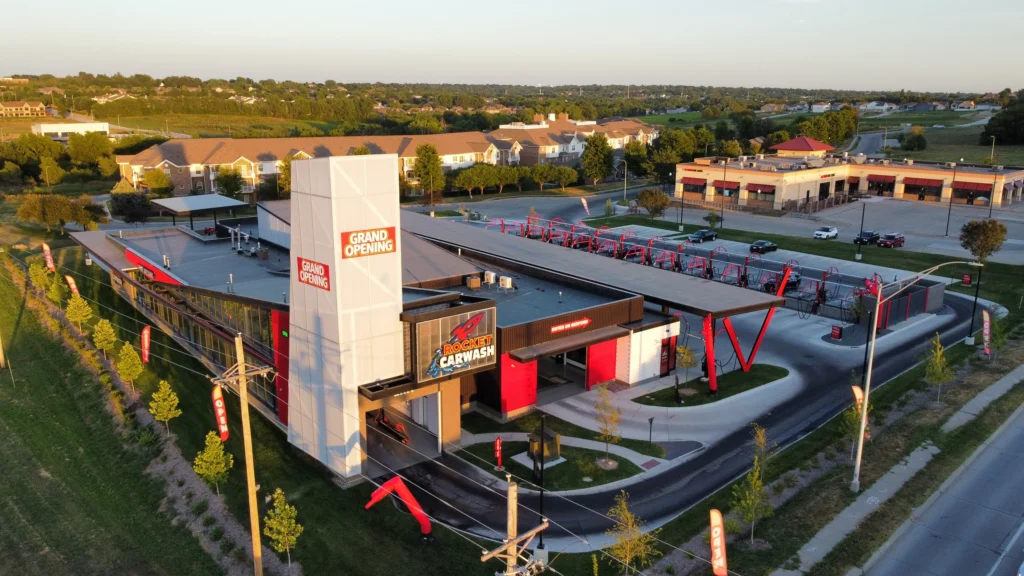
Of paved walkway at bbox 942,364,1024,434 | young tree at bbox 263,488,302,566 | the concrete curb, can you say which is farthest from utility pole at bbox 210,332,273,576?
paved walkway at bbox 942,364,1024,434

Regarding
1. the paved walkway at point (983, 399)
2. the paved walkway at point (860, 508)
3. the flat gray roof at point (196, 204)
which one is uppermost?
the flat gray roof at point (196, 204)

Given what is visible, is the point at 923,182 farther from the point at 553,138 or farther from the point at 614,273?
the point at 614,273

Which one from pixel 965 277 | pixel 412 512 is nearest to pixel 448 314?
pixel 412 512

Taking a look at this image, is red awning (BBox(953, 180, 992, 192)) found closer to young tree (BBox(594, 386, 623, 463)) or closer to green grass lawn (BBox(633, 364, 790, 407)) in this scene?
green grass lawn (BBox(633, 364, 790, 407))

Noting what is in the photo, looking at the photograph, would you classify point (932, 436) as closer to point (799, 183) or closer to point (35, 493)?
point (35, 493)

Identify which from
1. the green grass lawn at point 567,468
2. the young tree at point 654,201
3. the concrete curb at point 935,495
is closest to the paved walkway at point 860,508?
the concrete curb at point 935,495

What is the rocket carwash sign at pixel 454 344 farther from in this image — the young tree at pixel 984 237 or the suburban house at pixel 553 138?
the suburban house at pixel 553 138
